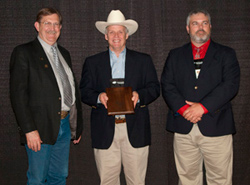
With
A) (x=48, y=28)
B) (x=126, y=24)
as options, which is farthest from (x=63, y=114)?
(x=126, y=24)

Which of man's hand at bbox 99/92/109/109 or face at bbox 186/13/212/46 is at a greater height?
face at bbox 186/13/212/46

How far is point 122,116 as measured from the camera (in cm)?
253

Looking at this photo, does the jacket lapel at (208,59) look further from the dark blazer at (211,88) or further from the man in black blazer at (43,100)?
the man in black blazer at (43,100)

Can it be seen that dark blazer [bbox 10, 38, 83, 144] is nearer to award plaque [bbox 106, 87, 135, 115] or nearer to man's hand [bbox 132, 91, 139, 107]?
award plaque [bbox 106, 87, 135, 115]

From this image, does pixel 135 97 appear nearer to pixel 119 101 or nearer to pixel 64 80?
pixel 119 101

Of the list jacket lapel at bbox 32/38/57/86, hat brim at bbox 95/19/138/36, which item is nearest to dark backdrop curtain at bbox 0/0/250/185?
hat brim at bbox 95/19/138/36

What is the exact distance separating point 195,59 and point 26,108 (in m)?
1.62

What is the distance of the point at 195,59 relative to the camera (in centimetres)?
254

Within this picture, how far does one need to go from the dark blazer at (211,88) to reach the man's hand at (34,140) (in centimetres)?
123

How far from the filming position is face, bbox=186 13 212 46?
247 cm

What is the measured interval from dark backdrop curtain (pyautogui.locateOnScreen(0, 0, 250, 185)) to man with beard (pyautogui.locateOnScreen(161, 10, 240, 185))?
58cm

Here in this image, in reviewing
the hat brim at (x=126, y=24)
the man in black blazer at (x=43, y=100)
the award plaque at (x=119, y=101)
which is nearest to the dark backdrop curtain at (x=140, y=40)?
the hat brim at (x=126, y=24)

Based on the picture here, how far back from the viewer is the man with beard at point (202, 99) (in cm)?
239

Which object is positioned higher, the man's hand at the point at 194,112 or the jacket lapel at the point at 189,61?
the jacket lapel at the point at 189,61
